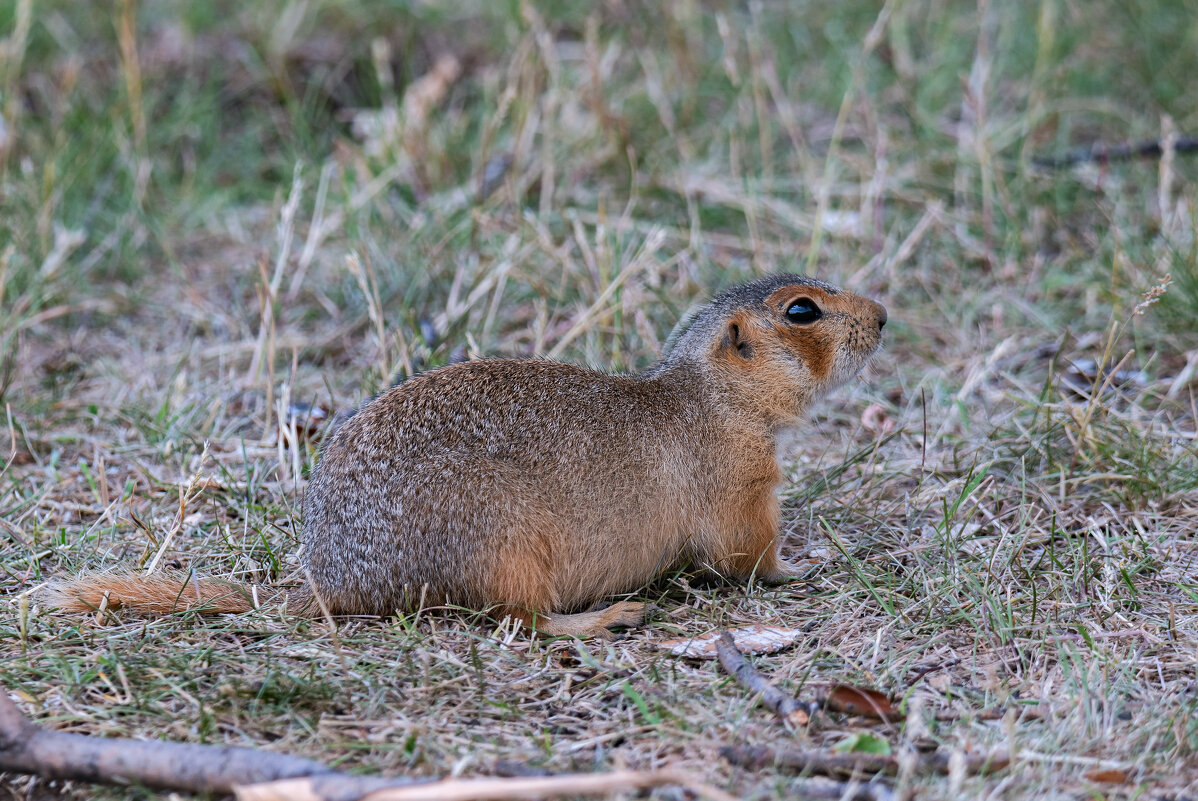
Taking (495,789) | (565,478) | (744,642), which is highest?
(565,478)

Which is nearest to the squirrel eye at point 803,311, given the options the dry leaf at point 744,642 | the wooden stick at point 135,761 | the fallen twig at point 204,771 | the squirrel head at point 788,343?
the squirrel head at point 788,343

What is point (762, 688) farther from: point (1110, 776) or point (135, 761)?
point (135, 761)

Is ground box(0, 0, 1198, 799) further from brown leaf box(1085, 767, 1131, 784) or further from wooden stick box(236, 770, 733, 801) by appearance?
wooden stick box(236, 770, 733, 801)

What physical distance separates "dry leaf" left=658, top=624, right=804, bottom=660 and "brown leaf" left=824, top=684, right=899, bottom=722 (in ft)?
1.46

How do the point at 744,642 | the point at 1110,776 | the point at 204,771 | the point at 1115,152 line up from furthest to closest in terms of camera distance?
the point at 1115,152 → the point at 744,642 → the point at 1110,776 → the point at 204,771

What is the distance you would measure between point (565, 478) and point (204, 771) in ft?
4.86

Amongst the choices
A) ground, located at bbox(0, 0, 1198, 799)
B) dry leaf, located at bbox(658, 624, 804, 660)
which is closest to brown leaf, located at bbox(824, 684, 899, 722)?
ground, located at bbox(0, 0, 1198, 799)

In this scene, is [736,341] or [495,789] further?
[736,341]

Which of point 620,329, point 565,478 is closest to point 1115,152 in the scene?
point 620,329

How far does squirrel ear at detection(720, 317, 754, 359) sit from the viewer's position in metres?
4.13

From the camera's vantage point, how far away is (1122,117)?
6.93m

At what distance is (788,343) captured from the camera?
4109 millimetres

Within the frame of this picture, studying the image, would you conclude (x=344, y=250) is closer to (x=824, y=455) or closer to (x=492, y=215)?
(x=492, y=215)

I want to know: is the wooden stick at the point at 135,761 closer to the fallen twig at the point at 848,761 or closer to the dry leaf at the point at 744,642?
the fallen twig at the point at 848,761
